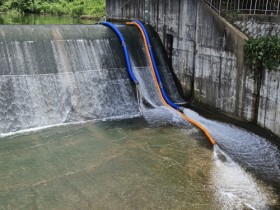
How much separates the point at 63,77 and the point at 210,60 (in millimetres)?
4818

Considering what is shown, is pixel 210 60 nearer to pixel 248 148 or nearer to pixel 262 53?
pixel 262 53

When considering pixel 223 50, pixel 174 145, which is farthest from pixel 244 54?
pixel 174 145

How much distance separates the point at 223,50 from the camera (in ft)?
35.2

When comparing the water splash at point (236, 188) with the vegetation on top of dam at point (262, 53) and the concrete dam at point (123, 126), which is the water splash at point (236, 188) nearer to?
the concrete dam at point (123, 126)

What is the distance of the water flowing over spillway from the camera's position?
7.42 meters

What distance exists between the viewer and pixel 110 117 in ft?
36.6

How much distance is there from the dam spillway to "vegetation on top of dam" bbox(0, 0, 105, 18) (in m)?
25.3

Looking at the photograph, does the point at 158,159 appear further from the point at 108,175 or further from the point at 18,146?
the point at 18,146

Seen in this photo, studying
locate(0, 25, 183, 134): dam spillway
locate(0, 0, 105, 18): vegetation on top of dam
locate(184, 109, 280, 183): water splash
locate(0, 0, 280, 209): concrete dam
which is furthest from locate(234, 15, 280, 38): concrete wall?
locate(0, 0, 105, 18): vegetation on top of dam

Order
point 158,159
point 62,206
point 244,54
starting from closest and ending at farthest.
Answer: point 62,206
point 158,159
point 244,54

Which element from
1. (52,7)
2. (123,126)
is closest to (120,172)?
(123,126)

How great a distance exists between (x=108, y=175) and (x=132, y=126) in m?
2.98

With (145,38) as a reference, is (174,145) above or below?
below

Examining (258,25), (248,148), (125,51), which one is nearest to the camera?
(248,148)
